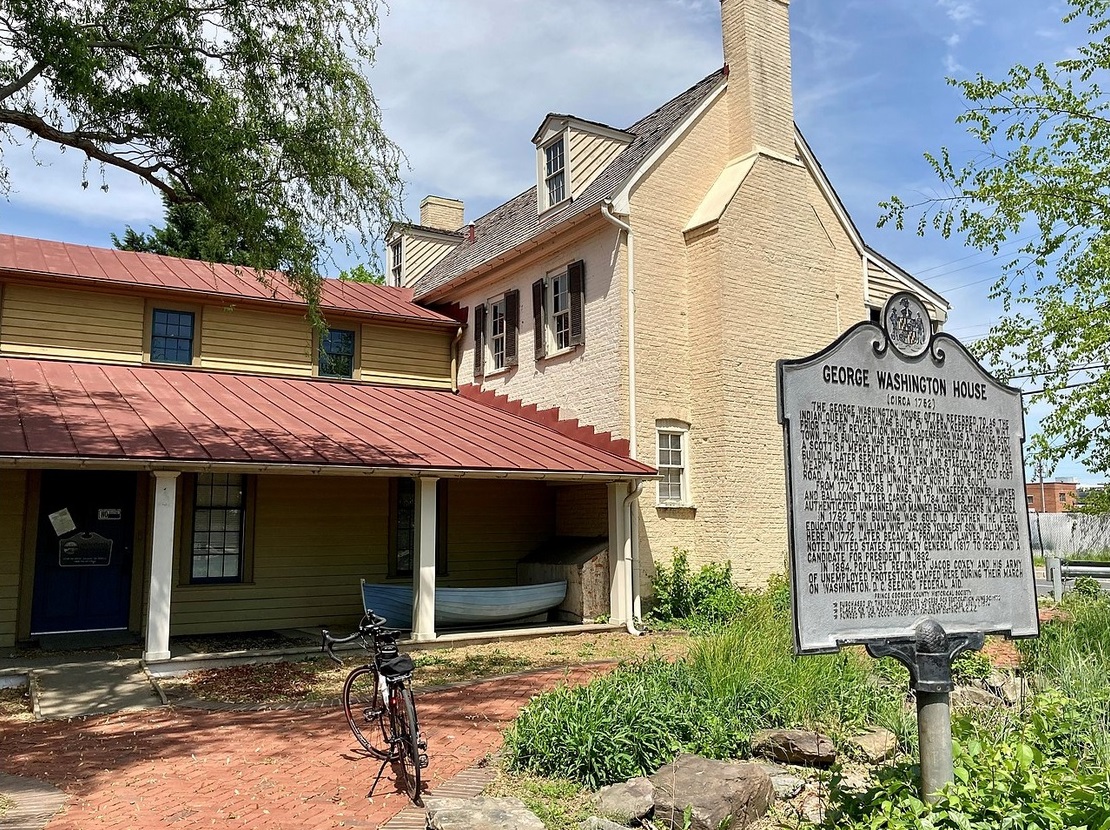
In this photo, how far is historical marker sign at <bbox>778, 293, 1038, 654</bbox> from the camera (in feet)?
15.0

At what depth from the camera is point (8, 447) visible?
10.3 m

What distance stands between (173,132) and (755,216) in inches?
421

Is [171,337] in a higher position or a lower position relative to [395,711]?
higher

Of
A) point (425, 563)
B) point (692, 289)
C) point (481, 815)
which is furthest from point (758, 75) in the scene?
point (481, 815)

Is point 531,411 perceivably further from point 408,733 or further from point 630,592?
point 408,733

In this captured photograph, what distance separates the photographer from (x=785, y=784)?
234 inches

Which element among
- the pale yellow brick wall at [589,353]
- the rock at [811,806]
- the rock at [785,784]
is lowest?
the rock at [811,806]

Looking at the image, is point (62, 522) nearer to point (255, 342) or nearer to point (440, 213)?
point (255, 342)

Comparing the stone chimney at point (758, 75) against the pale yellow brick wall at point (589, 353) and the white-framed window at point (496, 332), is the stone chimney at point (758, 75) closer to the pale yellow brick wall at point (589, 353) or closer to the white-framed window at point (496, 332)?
the pale yellow brick wall at point (589, 353)

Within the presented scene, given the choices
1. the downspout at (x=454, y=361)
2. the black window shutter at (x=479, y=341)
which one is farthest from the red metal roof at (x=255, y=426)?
the downspout at (x=454, y=361)

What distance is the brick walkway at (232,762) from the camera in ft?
19.0

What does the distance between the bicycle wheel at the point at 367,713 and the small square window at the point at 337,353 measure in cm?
908

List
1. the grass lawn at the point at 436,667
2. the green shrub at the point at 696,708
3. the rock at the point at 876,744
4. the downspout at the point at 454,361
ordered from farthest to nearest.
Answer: the downspout at the point at 454,361 < the grass lawn at the point at 436,667 < the rock at the point at 876,744 < the green shrub at the point at 696,708

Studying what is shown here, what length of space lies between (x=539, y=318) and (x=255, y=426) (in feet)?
21.9
